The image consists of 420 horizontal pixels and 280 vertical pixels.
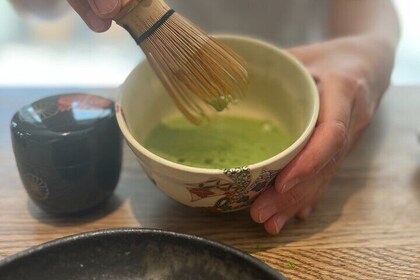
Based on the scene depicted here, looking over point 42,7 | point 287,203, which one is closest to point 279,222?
point 287,203

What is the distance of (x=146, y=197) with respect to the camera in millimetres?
→ 717

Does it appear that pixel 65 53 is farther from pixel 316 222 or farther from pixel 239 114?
pixel 316 222

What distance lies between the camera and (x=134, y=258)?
0.59 metres

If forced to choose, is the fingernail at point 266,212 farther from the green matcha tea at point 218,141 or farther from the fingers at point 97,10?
the fingers at point 97,10

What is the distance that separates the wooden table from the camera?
0.63m

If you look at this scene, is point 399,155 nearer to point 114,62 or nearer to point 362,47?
point 362,47

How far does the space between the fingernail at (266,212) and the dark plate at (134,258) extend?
9 centimetres

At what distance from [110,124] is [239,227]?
0.19m

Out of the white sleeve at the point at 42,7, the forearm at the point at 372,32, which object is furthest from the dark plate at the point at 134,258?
the white sleeve at the point at 42,7

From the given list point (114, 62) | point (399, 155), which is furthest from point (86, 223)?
point (114, 62)

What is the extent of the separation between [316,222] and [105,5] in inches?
13.7

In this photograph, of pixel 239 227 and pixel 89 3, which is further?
pixel 239 227

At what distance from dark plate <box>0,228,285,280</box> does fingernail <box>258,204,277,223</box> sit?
9cm

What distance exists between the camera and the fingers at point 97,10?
1.82 ft
